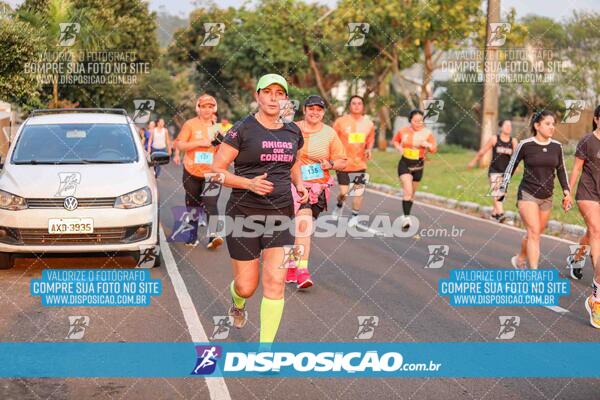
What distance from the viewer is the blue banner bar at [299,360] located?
5.88 metres

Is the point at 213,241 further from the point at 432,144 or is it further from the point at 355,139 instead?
the point at 432,144

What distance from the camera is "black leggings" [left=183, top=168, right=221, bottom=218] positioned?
11.6m

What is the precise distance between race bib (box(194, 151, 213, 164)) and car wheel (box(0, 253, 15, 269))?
3.00 meters

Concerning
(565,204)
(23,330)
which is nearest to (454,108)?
(565,204)

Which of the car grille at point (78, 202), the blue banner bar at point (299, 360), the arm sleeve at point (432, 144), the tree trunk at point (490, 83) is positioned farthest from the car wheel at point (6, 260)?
the tree trunk at point (490, 83)

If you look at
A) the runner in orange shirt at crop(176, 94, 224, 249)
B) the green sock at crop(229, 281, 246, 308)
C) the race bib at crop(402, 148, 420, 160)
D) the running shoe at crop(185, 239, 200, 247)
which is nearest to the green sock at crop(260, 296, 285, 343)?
the green sock at crop(229, 281, 246, 308)

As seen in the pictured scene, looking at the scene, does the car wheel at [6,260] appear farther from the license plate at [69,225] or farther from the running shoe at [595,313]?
the running shoe at [595,313]

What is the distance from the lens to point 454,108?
173 ft

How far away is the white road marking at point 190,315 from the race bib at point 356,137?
3697mm

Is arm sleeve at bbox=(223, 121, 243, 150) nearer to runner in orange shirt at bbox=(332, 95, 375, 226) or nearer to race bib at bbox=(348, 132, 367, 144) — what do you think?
runner in orange shirt at bbox=(332, 95, 375, 226)

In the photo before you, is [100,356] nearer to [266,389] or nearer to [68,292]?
[266,389]

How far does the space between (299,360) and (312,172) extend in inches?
131

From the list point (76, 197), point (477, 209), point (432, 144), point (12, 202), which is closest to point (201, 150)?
point (76, 197)

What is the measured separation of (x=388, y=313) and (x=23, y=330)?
11.0ft
